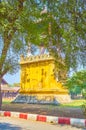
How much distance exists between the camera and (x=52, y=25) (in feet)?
62.2

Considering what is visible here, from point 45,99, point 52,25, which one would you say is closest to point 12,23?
point 52,25

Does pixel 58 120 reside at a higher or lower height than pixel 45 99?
lower

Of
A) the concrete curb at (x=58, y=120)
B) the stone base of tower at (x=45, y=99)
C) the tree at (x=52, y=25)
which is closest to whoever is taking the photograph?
the concrete curb at (x=58, y=120)

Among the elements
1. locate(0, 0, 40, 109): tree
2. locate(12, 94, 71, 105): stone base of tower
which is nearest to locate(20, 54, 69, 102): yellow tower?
locate(12, 94, 71, 105): stone base of tower

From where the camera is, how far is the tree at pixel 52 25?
17.6 metres

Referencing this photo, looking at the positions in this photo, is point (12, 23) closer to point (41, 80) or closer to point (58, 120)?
point (58, 120)

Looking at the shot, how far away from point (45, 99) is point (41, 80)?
10.1 feet

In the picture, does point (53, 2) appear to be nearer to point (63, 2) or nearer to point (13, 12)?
point (63, 2)

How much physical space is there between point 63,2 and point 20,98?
80.3 ft

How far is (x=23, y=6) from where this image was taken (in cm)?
1866

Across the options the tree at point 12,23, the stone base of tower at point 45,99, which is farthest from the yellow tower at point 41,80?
the tree at point 12,23

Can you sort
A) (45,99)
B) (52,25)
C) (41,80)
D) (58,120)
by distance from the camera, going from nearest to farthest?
(58,120) → (52,25) → (45,99) → (41,80)

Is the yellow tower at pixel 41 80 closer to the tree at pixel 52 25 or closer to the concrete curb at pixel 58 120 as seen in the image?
the tree at pixel 52 25

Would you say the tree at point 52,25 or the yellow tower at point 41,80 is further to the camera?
the yellow tower at point 41,80
